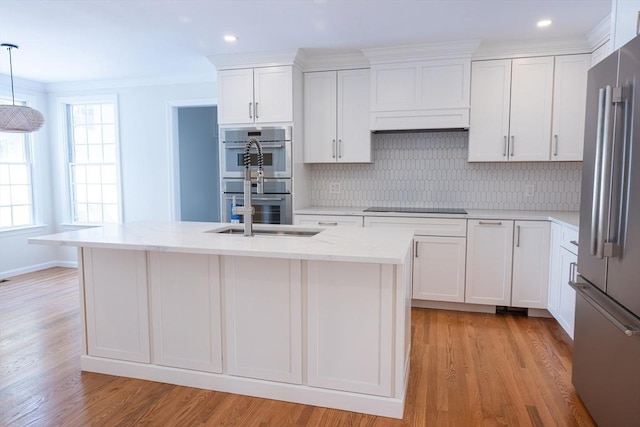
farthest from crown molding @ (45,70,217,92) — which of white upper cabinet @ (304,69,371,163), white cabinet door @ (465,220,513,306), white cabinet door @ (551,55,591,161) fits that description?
white cabinet door @ (551,55,591,161)

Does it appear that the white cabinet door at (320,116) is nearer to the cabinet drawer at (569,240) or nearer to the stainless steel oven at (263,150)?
the stainless steel oven at (263,150)

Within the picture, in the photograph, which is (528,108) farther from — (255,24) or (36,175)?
(36,175)

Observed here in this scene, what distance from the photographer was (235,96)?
423cm

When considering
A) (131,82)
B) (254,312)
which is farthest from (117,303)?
(131,82)

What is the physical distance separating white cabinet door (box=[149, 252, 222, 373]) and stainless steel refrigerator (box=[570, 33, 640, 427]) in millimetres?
1924

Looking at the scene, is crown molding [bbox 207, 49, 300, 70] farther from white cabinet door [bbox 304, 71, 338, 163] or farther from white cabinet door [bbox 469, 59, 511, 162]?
white cabinet door [bbox 469, 59, 511, 162]

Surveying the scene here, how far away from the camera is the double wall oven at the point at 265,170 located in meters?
4.16

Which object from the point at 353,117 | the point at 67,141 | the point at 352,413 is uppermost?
the point at 353,117

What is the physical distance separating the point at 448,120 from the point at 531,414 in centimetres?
257

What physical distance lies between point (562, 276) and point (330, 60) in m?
2.86

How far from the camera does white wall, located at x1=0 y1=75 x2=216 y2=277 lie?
5184 mm

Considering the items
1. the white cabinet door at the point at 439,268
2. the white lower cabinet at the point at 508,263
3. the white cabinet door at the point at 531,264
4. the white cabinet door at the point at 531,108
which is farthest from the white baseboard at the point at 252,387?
the white cabinet door at the point at 531,108

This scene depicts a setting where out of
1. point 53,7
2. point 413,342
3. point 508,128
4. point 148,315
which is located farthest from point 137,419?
point 508,128

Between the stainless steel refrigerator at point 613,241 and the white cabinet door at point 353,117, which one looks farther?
the white cabinet door at point 353,117
